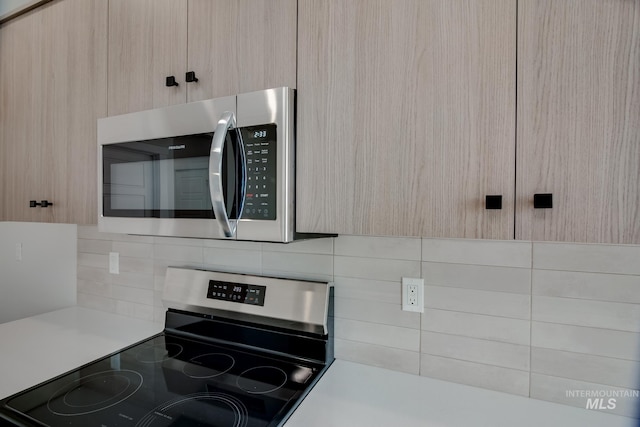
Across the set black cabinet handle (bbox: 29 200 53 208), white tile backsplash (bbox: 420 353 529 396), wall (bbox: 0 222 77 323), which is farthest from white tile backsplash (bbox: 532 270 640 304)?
wall (bbox: 0 222 77 323)

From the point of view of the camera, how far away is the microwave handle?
81 cm

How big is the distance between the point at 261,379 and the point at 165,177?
67 cm

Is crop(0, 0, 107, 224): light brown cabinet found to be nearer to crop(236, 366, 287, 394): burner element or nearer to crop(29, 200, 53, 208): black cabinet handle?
crop(29, 200, 53, 208): black cabinet handle

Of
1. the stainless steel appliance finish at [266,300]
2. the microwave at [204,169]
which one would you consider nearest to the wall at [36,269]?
the stainless steel appliance finish at [266,300]

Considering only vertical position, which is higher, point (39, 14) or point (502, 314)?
point (39, 14)

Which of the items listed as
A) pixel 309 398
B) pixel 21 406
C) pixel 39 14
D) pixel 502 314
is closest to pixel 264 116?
pixel 309 398

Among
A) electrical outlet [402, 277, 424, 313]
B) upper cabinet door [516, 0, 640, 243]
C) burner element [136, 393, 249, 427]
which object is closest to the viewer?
upper cabinet door [516, 0, 640, 243]

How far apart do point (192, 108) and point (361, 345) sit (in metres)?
0.91

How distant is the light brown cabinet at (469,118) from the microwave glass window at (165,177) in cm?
20

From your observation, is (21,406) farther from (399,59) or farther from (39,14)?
(39,14)

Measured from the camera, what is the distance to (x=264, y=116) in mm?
828

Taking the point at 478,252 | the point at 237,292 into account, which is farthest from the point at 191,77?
the point at 478,252

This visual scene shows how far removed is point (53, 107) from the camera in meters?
1.29

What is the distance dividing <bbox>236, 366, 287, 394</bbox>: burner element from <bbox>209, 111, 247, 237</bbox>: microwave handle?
0.45m
